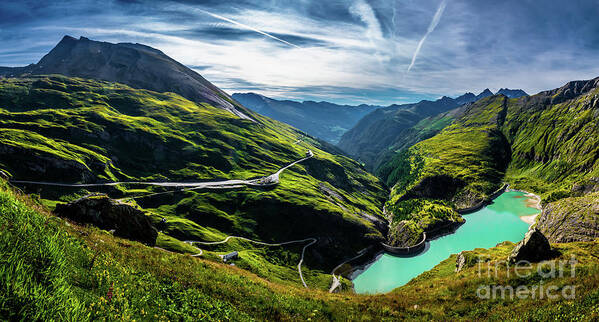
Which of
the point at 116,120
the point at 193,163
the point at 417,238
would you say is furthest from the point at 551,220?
the point at 116,120

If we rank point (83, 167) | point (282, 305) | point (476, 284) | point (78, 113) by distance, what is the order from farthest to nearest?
point (78, 113) → point (83, 167) → point (476, 284) → point (282, 305)

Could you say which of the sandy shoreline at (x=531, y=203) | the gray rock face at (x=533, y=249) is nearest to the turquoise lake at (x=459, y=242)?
the sandy shoreline at (x=531, y=203)

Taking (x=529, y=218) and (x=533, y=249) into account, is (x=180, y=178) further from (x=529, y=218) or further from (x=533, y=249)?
(x=529, y=218)

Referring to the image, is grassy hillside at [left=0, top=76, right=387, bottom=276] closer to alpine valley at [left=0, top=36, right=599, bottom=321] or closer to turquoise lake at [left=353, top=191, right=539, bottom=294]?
alpine valley at [left=0, top=36, right=599, bottom=321]

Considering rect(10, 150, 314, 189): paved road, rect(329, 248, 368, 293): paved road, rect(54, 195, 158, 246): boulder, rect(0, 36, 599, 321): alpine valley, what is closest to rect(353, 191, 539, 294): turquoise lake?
rect(0, 36, 599, 321): alpine valley

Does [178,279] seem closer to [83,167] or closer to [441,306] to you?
→ [441,306]

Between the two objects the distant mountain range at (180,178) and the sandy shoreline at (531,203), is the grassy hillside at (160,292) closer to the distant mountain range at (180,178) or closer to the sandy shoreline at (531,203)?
the distant mountain range at (180,178)
